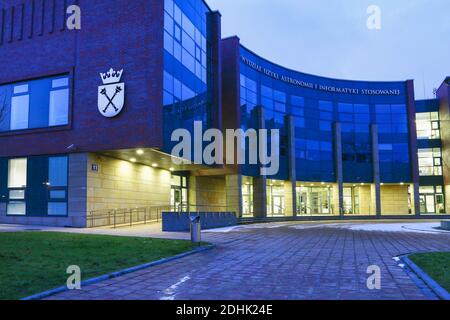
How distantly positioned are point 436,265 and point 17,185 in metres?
24.1

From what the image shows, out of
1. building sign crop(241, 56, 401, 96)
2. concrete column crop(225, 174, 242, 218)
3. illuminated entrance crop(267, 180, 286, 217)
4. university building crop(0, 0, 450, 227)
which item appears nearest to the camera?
university building crop(0, 0, 450, 227)

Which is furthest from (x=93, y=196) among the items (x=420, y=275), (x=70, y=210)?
(x=420, y=275)

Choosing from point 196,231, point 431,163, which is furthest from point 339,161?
point 196,231

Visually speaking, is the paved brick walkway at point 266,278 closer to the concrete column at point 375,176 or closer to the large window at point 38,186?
the large window at point 38,186

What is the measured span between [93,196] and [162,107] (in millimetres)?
6513

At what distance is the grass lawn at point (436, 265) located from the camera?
26.6 feet

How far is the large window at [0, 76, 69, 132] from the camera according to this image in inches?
1013

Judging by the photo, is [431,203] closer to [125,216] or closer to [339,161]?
[339,161]

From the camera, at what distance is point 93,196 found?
2403 cm

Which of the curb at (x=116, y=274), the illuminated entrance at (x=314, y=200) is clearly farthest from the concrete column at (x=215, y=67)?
the illuminated entrance at (x=314, y=200)

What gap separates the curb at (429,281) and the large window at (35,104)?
2116 centimetres

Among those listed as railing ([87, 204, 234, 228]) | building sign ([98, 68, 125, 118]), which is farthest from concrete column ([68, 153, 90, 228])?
building sign ([98, 68, 125, 118])

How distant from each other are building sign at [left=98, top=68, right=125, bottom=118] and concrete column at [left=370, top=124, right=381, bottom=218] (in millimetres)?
35604

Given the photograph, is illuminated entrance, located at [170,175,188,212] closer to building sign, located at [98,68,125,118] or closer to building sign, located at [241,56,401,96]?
building sign, located at [98,68,125,118]
